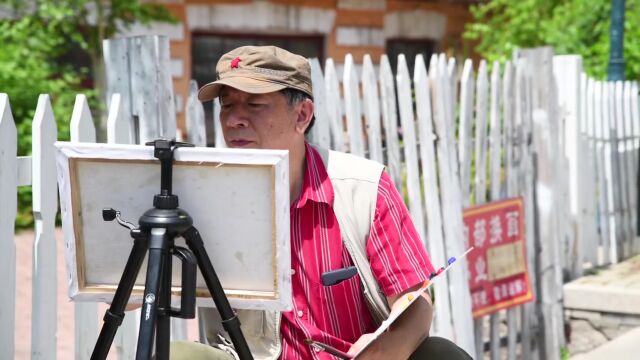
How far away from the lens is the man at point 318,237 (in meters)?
2.88

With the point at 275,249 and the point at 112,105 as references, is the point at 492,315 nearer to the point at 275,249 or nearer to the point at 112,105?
the point at 112,105

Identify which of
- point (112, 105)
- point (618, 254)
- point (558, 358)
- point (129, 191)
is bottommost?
point (558, 358)

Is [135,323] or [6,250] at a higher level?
[6,250]

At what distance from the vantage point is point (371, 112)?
4.77 m

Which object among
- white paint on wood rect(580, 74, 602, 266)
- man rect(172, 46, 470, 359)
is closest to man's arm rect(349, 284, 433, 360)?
man rect(172, 46, 470, 359)

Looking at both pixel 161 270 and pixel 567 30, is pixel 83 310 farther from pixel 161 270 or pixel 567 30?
pixel 567 30

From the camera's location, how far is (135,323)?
12.5 feet

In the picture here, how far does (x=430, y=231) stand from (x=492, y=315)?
843mm

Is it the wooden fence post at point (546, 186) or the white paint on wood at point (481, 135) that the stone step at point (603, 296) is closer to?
the wooden fence post at point (546, 186)

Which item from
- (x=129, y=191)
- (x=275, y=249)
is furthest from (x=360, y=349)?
(x=129, y=191)

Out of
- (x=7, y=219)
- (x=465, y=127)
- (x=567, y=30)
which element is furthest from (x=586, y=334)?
(x=567, y=30)

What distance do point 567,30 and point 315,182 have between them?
8457 mm

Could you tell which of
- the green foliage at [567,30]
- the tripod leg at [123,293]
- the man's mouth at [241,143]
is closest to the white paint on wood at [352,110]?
the man's mouth at [241,143]

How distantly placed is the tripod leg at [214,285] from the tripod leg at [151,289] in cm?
7
